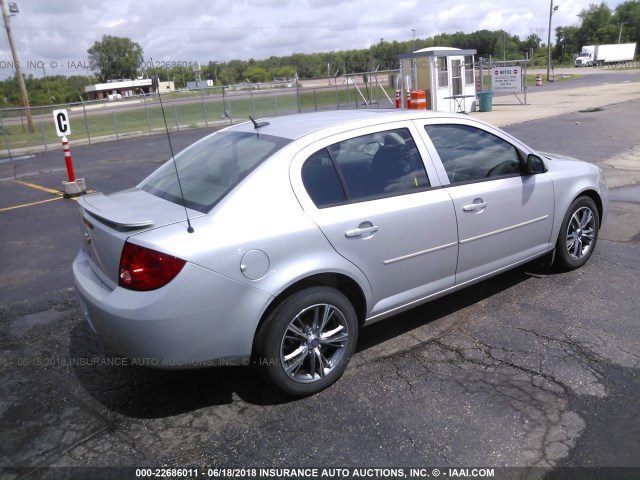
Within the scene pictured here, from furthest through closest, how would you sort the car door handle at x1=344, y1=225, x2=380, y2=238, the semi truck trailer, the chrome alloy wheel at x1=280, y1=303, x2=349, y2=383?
the semi truck trailer, the car door handle at x1=344, y1=225, x2=380, y2=238, the chrome alloy wheel at x1=280, y1=303, x2=349, y2=383

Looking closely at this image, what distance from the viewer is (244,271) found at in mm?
3053

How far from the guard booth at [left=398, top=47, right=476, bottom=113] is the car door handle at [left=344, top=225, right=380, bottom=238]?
20.5 meters

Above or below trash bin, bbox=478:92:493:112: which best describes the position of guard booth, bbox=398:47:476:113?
above

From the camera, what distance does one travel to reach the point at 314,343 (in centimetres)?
340

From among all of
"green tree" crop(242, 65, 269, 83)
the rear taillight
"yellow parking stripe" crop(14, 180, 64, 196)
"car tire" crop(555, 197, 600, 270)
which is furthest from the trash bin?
"green tree" crop(242, 65, 269, 83)

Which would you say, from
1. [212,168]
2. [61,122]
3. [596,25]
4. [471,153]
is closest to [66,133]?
[61,122]

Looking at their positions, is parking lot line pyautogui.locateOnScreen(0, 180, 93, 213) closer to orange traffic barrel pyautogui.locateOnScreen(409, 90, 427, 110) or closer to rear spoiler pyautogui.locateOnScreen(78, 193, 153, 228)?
rear spoiler pyautogui.locateOnScreen(78, 193, 153, 228)

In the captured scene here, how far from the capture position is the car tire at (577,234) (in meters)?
5.00

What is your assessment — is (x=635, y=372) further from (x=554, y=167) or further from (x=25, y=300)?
(x=25, y=300)

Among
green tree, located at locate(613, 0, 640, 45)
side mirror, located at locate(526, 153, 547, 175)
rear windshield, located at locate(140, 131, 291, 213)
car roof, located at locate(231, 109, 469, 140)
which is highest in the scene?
green tree, located at locate(613, 0, 640, 45)

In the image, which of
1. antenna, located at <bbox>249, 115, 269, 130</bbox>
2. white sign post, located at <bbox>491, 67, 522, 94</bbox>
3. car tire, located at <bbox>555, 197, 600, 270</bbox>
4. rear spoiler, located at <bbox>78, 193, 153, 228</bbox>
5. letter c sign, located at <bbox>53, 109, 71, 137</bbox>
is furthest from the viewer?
white sign post, located at <bbox>491, 67, 522, 94</bbox>

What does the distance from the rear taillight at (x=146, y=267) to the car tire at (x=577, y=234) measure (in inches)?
141

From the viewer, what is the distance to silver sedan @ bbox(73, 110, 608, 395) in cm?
300

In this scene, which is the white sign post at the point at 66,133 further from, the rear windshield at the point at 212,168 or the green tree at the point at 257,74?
the green tree at the point at 257,74
